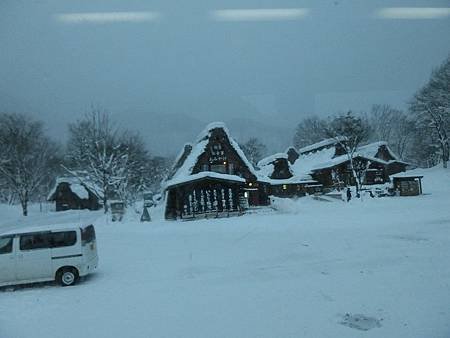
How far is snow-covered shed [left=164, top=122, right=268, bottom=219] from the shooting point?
20859mm

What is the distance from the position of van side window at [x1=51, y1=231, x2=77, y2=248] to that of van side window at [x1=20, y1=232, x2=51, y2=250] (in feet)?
0.40

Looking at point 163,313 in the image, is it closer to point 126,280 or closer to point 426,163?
point 126,280

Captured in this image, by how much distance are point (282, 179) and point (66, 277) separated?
21.3 m

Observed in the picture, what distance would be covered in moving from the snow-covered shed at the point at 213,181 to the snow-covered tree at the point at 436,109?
10.7 m

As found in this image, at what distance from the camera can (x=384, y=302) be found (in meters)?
5.57

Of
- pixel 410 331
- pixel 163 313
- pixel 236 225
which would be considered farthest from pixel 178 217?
pixel 410 331

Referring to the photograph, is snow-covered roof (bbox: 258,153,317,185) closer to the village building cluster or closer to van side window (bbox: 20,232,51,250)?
the village building cluster

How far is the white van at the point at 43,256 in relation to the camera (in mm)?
7980

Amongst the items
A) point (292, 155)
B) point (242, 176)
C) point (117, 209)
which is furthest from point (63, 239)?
point (292, 155)

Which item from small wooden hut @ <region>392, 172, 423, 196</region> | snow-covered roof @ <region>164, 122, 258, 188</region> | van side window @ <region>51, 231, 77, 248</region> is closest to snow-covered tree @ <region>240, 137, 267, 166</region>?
snow-covered roof @ <region>164, 122, 258, 188</region>

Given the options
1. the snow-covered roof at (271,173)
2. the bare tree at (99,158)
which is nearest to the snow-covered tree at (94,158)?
the bare tree at (99,158)

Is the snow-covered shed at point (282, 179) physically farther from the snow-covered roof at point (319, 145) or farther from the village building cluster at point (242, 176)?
the snow-covered roof at point (319, 145)

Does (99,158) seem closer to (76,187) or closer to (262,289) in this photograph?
(76,187)

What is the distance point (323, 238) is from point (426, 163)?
6.09m
